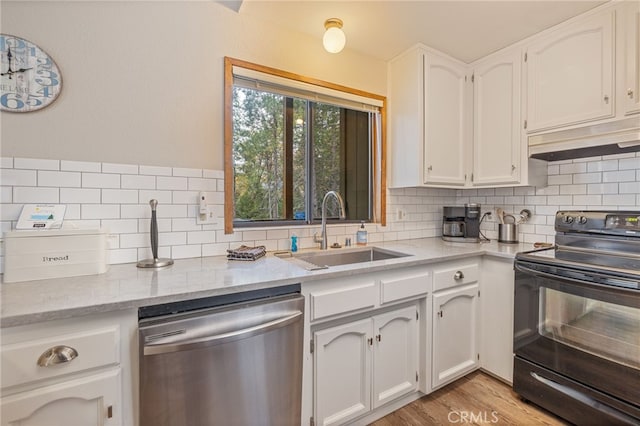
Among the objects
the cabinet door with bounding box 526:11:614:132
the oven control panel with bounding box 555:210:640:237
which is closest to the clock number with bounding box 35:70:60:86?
the cabinet door with bounding box 526:11:614:132

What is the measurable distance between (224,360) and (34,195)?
1.12m

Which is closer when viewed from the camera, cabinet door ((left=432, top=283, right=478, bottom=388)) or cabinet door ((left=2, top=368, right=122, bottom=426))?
cabinet door ((left=2, top=368, right=122, bottom=426))

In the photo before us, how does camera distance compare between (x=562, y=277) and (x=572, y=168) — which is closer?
(x=562, y=277)

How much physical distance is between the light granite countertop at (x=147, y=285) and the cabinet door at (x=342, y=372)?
32 centimetres

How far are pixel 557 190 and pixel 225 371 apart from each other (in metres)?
2.44

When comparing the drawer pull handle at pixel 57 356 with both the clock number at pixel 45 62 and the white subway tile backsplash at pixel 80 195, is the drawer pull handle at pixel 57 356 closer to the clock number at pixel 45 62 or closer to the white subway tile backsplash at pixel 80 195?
the white subway tile backsplash at pixel 80 195

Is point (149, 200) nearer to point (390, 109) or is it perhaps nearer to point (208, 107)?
point (208, 107)

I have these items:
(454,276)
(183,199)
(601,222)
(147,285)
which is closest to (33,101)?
(183,199)

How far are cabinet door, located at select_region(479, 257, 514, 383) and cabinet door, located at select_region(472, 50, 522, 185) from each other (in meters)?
0.68

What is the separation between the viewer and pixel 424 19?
1.80 m

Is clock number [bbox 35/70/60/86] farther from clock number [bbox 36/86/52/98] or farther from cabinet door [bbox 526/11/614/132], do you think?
cabinet door [bbox 526/11/614/132]

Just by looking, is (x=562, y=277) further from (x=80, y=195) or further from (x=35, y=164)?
(x=35, y=164)

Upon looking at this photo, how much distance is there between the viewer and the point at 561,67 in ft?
6.02

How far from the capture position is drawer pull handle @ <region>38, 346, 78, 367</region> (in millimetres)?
840
